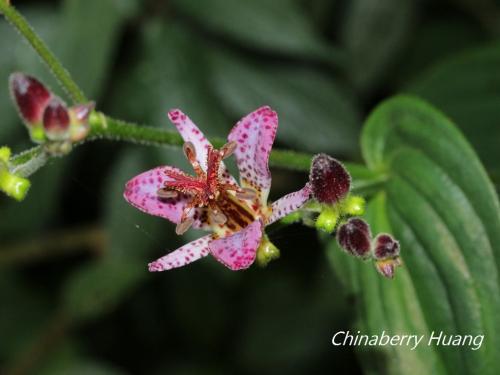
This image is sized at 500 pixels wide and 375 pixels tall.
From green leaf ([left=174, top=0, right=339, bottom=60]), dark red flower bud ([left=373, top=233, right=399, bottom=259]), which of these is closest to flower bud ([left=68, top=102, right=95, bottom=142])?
dark red flower bud ([left=373, top=233, right=399, bottom=259])

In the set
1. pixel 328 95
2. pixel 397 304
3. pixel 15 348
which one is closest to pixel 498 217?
pixel 397 304

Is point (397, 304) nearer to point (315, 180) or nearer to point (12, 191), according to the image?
point (315, 180)

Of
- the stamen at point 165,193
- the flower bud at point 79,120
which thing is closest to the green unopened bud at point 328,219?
the stamen at point 165,193

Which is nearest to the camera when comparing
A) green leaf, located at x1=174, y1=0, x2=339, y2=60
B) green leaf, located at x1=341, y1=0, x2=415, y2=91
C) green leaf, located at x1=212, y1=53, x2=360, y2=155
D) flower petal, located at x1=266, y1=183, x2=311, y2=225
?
flower petal, located at x1=266, y1=183, x2=311, y2=225

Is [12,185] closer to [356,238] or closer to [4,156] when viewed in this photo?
[4,156]

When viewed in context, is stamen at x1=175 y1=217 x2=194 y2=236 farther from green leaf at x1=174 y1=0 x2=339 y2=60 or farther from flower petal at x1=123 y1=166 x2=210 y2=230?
green leaf at x1=174 y1=0 x2=339 y2=60

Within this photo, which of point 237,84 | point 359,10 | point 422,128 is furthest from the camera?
point 359,10
